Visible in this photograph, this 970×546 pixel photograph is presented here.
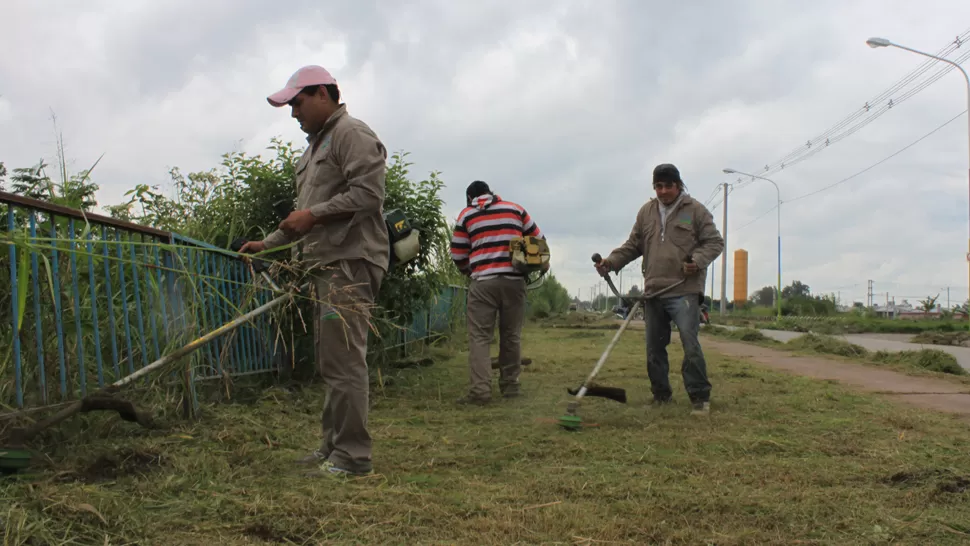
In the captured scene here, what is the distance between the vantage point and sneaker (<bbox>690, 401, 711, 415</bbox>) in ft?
15.9

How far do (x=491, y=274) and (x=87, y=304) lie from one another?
2.90 metres

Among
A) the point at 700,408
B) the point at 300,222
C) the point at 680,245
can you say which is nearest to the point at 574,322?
the point at 680,245

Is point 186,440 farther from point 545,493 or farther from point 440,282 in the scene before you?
point 440,282

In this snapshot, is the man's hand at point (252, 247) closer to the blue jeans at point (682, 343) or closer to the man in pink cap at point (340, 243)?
the man in pink cap at point (340, 243)

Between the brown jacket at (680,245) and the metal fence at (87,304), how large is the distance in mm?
2910

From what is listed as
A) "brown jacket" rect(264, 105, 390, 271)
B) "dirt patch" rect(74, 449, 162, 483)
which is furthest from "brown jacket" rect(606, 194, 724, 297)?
"dirt patch" rect(74, 449, 162, 483)

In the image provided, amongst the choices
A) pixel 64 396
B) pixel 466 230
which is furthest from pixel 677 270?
pixel 64 396

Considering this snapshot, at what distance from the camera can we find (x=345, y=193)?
3.19 m

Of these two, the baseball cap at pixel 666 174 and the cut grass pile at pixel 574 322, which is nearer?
the baseball cap at pixel 666 174

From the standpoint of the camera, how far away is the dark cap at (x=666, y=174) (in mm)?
5301

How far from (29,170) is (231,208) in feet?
6.00

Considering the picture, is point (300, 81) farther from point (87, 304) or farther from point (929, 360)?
point (929, 360)

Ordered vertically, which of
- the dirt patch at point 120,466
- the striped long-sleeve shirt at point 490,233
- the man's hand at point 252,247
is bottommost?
the dirt patch at point 120,466

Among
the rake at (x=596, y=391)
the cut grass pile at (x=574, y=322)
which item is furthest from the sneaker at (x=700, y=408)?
the cut grass pile at (x=574, y=322)
